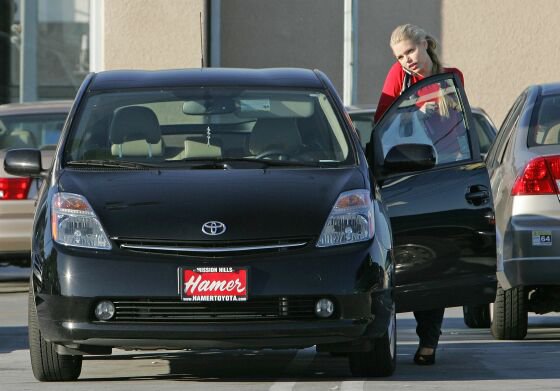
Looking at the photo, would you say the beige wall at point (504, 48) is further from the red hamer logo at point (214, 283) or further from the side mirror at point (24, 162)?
the red hamer logo at point (214, 283)

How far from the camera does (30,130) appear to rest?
618 inches

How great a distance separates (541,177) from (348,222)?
2.43 metres

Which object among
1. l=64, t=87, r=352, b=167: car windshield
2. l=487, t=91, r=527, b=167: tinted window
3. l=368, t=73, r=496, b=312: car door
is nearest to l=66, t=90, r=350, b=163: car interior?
l=64, t=87, r=352, b=167: car windshield

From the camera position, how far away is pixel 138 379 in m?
8.87

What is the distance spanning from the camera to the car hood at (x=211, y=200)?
8.20m

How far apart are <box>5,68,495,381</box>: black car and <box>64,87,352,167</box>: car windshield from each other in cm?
1

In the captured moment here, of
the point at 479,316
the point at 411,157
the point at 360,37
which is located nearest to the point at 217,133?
the point at 411,157

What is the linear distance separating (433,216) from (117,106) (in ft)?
5.86

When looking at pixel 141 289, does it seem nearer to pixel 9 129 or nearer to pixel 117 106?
pixel 117 106

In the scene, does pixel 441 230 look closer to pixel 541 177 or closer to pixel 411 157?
pixel 411 157

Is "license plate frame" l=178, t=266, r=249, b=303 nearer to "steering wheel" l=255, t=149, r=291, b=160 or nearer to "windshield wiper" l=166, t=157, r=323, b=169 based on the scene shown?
"windshield wiper" l=166, t=157, r=323, b=169

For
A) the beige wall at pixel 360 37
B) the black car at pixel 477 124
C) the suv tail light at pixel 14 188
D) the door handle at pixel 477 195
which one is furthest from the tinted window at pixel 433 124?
the beige wall at pixel 360 37

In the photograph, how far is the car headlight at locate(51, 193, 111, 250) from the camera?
8.23 metres

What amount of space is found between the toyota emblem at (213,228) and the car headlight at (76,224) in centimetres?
45
